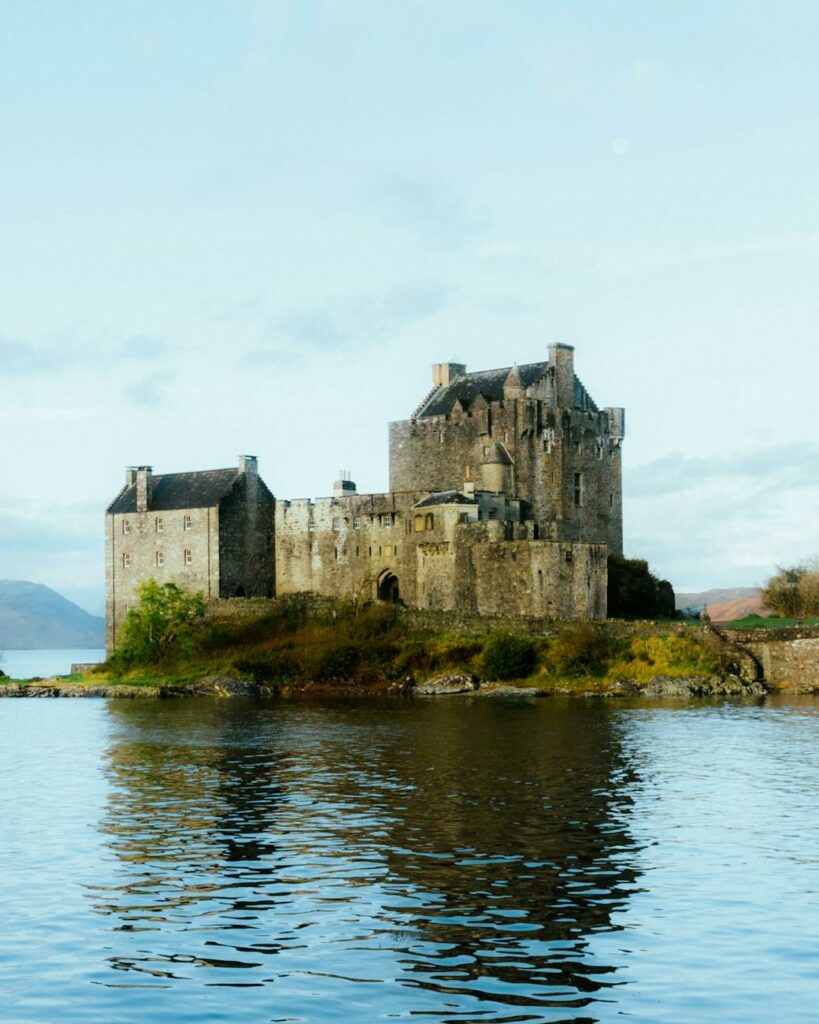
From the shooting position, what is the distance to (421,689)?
2896 inches

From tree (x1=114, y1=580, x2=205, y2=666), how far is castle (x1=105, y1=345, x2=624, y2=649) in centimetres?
417

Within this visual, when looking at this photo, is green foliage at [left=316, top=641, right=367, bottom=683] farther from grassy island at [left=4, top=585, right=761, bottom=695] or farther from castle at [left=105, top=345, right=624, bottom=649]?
castle at [left=105, top=345, right=624, bottom=649]

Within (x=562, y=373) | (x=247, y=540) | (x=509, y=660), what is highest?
(x=562, y=373)

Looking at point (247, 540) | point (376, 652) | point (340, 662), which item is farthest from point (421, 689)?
point (247, 540)

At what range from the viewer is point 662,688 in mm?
69312

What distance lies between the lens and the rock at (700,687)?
6881 centimetres

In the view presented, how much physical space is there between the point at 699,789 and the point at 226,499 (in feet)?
179

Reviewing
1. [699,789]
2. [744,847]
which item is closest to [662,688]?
[699,789]

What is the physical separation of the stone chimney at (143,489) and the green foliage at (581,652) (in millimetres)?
29231

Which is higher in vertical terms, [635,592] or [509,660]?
[635,592]

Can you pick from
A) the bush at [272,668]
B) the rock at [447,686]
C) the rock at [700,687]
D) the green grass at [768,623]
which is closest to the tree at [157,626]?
the bush at [272,668]

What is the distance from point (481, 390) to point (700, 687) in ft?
84.2

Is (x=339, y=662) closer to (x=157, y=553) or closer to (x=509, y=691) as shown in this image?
(x=509, y=691)

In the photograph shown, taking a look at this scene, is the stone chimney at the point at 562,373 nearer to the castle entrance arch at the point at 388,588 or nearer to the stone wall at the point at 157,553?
the castle entrance arch at the point at 388,588
